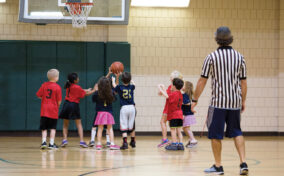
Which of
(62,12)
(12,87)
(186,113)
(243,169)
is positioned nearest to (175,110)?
(186,113)

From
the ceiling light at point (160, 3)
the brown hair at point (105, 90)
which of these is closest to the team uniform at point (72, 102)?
the brown hair at point (105, 90)

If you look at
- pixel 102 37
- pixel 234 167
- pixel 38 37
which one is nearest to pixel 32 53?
pixel 38 37

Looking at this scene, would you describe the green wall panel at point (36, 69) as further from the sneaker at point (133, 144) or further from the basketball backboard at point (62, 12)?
the sneaker at point (133, 144)

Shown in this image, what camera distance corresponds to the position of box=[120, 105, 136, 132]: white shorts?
8719 millimetres

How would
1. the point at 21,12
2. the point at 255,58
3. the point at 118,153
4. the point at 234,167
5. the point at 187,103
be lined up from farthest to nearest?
the point at 255,58 < the point at 21,12 < the point at 187,103 < the point at 118,153 < the point at 234,167

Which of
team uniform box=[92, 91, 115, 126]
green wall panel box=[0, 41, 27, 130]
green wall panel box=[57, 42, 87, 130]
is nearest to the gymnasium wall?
green wall panel box=[57, 42, 87, 130]

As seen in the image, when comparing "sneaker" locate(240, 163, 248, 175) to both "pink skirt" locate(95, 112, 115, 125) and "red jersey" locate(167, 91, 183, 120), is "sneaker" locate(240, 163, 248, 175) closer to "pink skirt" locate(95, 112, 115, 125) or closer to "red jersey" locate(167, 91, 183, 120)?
"red jersey" locate(167, 91, 183, 120)

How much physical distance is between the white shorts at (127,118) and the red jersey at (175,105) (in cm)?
71

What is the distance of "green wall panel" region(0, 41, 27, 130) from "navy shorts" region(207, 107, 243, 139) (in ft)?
24.0

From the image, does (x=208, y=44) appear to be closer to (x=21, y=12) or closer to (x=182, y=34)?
(x=182, y=34)

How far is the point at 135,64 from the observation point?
12.5 m

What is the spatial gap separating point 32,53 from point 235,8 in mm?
5613

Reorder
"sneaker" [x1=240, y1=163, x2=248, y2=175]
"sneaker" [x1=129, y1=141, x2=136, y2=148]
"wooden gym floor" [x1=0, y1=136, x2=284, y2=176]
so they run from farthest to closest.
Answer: "sneaker" [x1=129, y1=141, x2=136, y2=148], "wooden gym floor" [x1=0, y1=136, x2=284, y2=176], "sneaker" [x1=240, y1=163, x2=248, y2=175]

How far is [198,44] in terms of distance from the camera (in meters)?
12.6
